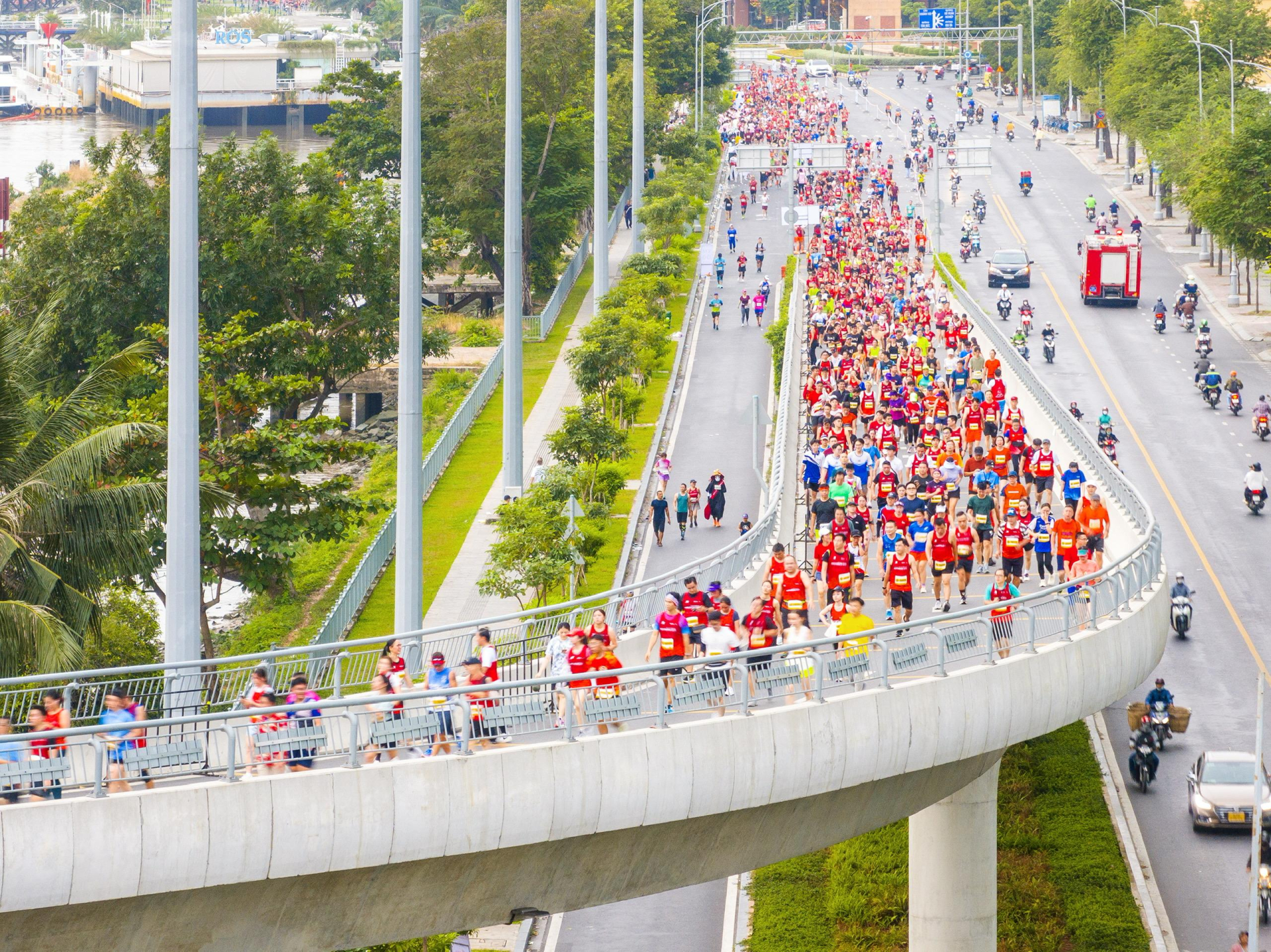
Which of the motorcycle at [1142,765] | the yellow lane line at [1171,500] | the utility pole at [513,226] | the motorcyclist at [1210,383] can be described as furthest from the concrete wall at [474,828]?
the motorcyclist at [1210,383]

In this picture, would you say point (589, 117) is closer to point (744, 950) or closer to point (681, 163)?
point (681, 163)

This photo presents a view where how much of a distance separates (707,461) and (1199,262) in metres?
39.7

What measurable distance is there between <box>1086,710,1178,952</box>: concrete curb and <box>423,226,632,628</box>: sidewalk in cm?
1210

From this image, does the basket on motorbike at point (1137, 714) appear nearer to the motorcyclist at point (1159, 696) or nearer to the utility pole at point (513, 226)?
the motorcyclist at point (1159, 696)

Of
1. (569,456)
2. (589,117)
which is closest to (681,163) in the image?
(589,117)

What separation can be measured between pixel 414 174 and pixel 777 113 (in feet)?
383

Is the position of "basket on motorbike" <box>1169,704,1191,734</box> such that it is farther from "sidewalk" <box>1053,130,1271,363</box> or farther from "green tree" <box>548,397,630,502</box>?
"sidewalk" <box>1053,130,1271,363</box>

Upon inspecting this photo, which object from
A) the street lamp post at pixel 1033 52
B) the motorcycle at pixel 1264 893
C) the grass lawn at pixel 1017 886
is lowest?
the grass lawn at pixel 1017 886

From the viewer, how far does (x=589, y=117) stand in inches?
3127

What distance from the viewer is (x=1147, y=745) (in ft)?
106

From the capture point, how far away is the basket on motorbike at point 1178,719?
33.5 meters

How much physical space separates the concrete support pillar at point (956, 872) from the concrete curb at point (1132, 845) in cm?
286

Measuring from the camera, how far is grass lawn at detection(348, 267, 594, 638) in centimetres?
4103

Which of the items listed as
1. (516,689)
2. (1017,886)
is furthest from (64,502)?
(1017,886)
